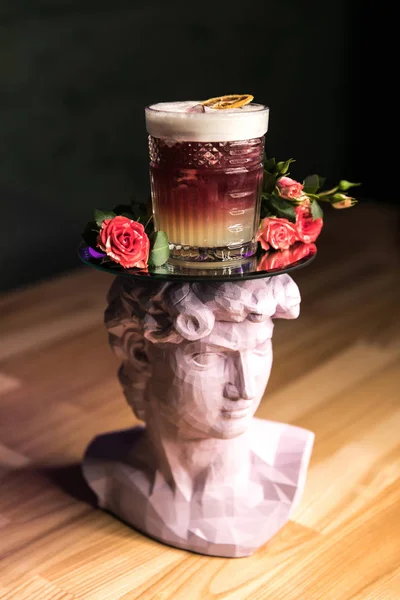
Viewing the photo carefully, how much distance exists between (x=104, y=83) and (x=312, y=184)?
67.1 inches

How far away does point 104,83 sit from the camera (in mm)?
2947

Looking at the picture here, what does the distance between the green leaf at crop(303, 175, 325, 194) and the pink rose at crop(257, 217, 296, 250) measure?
129mm

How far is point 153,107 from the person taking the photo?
131 cm

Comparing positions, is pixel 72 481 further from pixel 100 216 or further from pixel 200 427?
pixel 100 216

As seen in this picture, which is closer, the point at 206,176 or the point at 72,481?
the point at 206,176

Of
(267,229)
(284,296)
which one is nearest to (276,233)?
(267,229)

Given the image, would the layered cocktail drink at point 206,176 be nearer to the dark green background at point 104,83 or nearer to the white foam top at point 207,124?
the white foam top at point 207,124

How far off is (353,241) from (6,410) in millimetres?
1962

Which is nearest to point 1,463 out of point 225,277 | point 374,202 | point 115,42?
point 225,277

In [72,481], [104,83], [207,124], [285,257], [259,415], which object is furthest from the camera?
[104,83]

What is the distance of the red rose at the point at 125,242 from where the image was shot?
4.14 feet

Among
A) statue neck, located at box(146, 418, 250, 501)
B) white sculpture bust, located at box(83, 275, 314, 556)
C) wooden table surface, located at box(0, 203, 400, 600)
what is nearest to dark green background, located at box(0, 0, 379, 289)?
wooden table surface, located at box(0, 203, 400, 600)

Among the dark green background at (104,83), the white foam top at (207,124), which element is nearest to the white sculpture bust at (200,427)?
the white foam top at (207,124)

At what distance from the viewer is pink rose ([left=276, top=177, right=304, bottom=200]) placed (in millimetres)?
1413
